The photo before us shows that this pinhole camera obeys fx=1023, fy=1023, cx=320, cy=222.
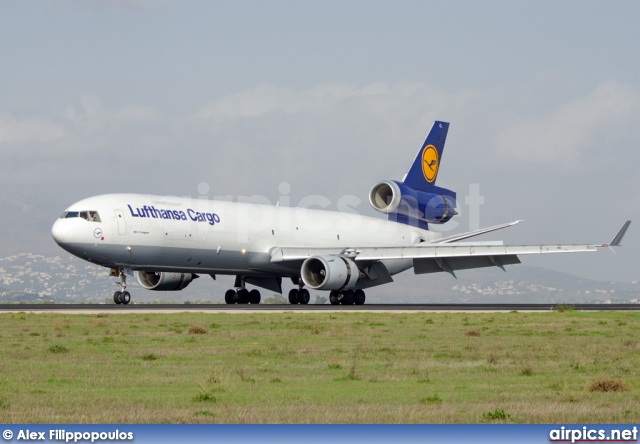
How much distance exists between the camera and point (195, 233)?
4359 centimetres

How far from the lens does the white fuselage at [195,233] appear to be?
40659 millimetres

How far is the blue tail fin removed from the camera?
56.0m

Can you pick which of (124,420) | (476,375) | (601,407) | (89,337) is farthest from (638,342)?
(124,420)

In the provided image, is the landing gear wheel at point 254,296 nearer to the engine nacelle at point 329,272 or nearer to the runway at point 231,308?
the engine nacelle at point 329,272

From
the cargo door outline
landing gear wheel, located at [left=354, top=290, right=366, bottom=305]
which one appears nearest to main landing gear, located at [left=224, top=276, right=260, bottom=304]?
landing gear wheel, located at [left=354, top=290, right=366, bottom=305]

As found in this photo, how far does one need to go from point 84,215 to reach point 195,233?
16.5ft

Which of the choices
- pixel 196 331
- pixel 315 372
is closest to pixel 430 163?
pixel 196 331

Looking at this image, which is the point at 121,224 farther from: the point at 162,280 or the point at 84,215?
the point at 162,280

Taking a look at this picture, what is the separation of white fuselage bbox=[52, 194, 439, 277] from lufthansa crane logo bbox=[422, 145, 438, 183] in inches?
203

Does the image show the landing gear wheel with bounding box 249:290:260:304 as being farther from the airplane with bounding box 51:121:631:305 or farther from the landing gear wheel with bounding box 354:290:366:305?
the landing gear wheel with bounding box 354:290:366:305

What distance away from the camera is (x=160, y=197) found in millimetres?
44219

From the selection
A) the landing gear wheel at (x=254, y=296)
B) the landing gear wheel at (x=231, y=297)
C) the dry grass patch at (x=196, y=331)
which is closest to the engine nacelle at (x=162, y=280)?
the landing gear wheel at (x=231, y=297)

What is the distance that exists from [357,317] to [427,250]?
13230 mm

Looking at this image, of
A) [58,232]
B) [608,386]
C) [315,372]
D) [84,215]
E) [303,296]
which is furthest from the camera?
[303,296]
